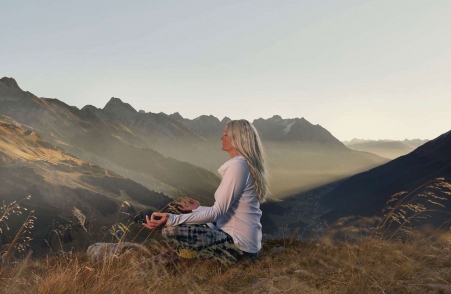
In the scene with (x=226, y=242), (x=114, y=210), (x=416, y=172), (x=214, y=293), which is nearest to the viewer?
(x=214, y=293)

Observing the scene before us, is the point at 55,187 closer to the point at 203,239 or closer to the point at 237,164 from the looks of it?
the point at 203,239

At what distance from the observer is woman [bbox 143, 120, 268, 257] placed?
4688 mm

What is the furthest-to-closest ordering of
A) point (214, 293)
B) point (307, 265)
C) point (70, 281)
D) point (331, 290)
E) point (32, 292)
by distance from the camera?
point (307, 265) < point (214, 293) < point (331, 290) < point (70, 281) < point (32, 292)

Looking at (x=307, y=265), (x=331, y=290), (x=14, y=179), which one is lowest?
(x=14, y=179)

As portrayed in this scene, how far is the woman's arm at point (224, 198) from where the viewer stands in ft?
15.1

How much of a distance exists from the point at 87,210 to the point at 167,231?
328ft

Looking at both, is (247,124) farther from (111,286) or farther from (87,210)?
(87,210)

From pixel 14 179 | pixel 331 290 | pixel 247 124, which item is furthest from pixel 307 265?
pixel 14 179

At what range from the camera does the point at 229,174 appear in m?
4.77

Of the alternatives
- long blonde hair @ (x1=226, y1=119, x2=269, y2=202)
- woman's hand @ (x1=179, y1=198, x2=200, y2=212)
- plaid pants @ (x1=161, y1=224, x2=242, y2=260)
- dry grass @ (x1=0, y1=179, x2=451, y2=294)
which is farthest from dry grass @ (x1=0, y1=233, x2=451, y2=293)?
long blonde hair @ (x1=226, y1=119, x2=269, y2=202)

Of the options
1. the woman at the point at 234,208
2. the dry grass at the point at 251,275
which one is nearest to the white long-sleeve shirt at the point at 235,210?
the woman at the point at 234,208

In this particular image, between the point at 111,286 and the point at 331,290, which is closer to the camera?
the point at 111,286

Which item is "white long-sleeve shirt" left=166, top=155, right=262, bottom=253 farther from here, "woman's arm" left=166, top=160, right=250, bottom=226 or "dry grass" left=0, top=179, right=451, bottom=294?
"dry grass" left=0, top=179, right=451, bottom=294

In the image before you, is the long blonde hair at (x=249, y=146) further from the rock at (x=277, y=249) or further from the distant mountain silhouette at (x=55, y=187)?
the distant mountain silhouette at (x=55, y=187)
